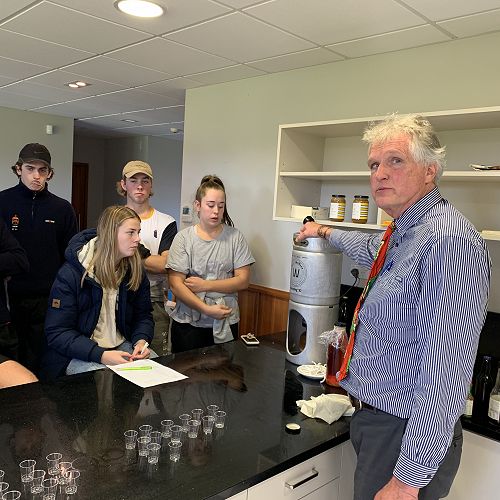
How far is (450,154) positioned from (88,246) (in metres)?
1.70

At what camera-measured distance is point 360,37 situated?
239 centimetres

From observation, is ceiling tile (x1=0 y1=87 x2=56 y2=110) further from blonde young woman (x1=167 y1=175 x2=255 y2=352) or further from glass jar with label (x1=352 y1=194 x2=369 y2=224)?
glass jar with label (x1=352 y1=194 x2=369 y2=224)

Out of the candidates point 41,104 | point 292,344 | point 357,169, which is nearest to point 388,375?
point 292,344

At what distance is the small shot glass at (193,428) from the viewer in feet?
4.51

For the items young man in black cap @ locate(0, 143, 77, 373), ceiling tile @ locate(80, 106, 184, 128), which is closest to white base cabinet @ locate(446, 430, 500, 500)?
young man in black cap @ locate(0, 143, 77, 373)

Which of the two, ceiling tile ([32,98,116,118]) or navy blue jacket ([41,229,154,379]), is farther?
ceiling tile ([32,98,116,118])

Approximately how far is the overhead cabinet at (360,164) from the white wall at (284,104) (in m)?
0.17

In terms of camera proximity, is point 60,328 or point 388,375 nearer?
point 388,375

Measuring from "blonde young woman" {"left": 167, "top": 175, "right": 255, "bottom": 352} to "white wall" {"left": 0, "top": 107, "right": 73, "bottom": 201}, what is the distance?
160 inches

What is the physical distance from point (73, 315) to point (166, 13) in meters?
1.39

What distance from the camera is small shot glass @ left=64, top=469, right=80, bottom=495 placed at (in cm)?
108

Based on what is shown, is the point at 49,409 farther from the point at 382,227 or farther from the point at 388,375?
the point at 382,227

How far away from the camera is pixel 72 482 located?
1.10 meters

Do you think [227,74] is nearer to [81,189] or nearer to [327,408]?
[327,408]
